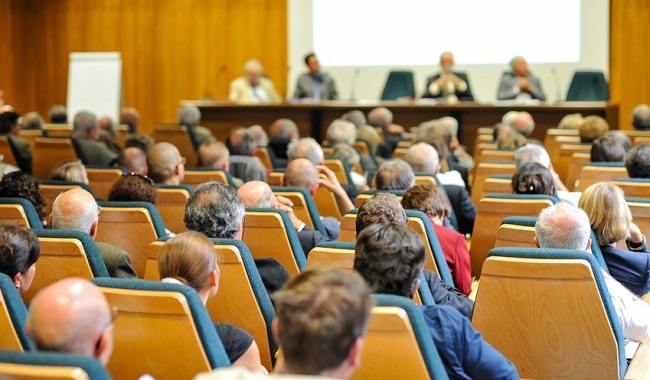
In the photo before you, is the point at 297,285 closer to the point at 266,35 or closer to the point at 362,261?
the point at 362,261

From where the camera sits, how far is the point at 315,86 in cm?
1354

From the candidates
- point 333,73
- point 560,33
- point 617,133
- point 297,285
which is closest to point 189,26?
point 333,73

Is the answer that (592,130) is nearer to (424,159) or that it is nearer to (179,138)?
(424,159)

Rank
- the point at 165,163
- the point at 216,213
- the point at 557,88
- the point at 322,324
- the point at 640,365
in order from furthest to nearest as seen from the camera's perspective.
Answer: the point at 557,88
the point at 165,163
the point at 216,213
the point at 640,365
the point at 322,324

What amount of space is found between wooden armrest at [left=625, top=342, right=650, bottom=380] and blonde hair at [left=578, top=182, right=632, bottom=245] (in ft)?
2.62

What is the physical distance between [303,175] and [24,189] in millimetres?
1627

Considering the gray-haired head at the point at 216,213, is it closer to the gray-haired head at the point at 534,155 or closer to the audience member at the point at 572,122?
the gray-haired head at the point at 534,155

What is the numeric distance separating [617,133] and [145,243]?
409 centimetres

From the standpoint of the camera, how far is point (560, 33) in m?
14.0

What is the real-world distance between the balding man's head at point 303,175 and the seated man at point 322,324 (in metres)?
3.96

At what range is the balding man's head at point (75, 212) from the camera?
4273 mm

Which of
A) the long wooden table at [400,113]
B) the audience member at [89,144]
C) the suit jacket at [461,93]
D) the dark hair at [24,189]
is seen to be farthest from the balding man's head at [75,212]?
the suit jacket at [461,93]

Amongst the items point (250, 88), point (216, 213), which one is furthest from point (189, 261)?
point (250, 88)

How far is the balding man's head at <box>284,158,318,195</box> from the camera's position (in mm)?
6070
